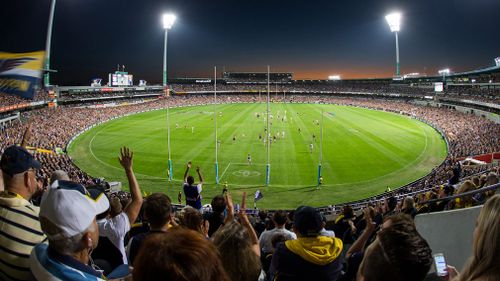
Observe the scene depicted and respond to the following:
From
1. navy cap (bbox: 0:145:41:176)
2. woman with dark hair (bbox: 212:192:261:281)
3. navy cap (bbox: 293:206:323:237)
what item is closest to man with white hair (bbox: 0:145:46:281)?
navy cap (bbox: 0:145:41:176)

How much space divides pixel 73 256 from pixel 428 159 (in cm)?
4175

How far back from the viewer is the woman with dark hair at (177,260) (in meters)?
2.02

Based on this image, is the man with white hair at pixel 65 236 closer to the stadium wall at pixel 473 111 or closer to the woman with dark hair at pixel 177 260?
the woman with dark hair at pixel 177 260

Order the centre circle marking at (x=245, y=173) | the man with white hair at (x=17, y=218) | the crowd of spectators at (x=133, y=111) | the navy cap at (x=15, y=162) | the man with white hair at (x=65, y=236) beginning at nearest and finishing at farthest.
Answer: the man with white hair at (x=65, y=236)
the man with white hair at (x=17, y=218)
the navy cap at (x=15, y=162)
the crowd of spectators at (x=133, y=111)
the centre circle marking at (x=245, y=173)

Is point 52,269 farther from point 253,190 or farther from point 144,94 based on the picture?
point 144,94

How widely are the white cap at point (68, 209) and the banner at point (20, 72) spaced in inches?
244

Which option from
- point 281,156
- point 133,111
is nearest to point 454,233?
point 281,156

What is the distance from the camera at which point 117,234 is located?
16.9 ft

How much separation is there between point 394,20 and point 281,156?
64.5 m

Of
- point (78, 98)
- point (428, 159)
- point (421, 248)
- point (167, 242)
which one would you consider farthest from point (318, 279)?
point (78, 98)

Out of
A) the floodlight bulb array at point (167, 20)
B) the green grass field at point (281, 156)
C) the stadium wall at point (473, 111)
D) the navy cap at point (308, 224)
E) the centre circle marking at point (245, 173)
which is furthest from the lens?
the floodlight bulb array at point (167, 20)

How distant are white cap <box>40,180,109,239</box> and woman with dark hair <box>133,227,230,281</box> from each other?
0.90 m

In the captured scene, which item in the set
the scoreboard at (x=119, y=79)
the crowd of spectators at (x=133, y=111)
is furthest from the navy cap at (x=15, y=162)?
the scoreboard at (x=119, y=79)

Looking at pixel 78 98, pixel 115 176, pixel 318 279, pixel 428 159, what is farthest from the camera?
pixel 78 98
